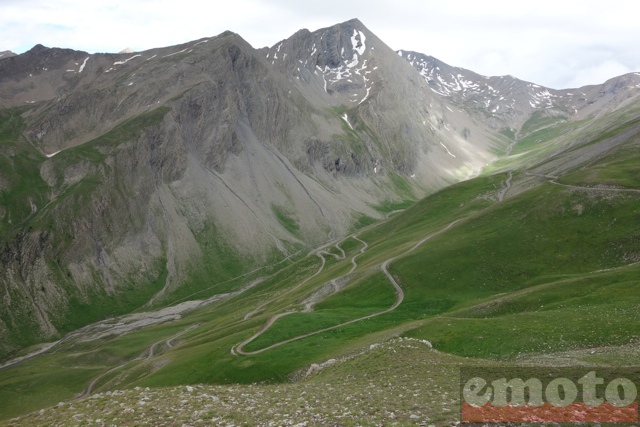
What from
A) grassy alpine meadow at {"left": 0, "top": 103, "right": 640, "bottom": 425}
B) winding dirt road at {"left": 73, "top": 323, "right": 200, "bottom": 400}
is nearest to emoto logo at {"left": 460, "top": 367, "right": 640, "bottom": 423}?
grassy alpine meadow at {"left": 0, "top": 103, "right": 640, "bottom": 425}

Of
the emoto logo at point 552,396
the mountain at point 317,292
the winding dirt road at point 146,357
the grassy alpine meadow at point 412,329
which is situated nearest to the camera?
the emoto logo at point 552,396

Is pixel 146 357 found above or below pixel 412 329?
below

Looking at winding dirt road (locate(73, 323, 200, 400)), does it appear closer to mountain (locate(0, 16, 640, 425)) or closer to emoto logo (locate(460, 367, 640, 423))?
mountain (locate(0, 16, 640, 425))

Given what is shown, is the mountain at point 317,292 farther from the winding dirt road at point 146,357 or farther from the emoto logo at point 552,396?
the emoto logo at point 552,396

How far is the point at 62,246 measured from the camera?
167 metres

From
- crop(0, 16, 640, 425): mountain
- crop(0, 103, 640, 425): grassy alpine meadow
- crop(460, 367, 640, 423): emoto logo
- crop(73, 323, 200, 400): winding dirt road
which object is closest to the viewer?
crop(460, 367, 640, 423): emoto logo

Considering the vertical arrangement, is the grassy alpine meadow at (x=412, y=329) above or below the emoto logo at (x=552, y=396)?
below

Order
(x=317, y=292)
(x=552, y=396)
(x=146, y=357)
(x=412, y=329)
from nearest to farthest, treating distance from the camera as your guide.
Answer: (x=552, y=396)
(x=412, y=329)
(x=317, y=292)
(x=146, y=357)

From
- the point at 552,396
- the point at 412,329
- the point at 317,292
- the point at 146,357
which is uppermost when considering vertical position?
the point at 552,396

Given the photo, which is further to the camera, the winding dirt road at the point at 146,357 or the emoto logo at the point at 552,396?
the winding dirt road at the point at 146,357

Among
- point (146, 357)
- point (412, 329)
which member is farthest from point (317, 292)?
point (412, 329)

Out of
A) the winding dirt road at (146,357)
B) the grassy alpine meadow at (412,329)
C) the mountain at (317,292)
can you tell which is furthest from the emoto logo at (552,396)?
the winding dirt road at (146,357)

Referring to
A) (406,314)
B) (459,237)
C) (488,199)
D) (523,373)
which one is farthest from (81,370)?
(488,199)

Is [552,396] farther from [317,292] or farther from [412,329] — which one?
[317,292]
